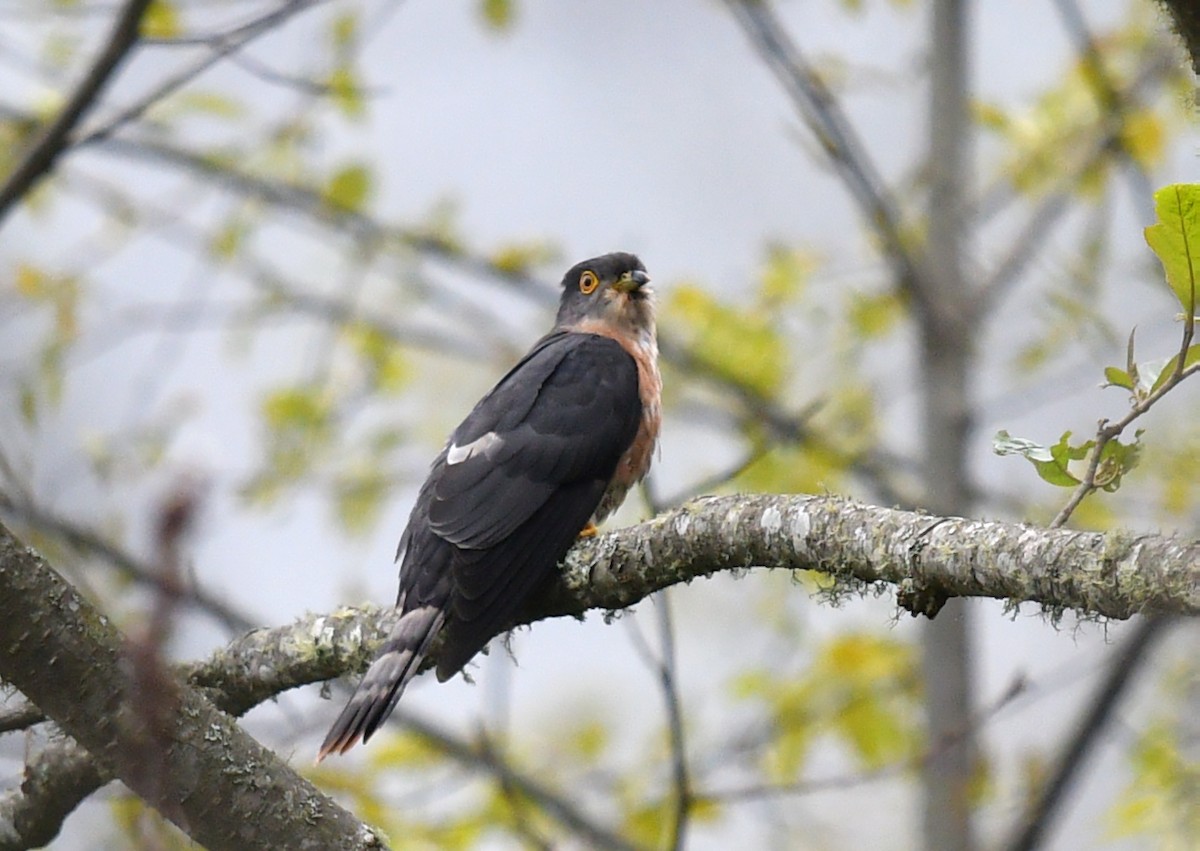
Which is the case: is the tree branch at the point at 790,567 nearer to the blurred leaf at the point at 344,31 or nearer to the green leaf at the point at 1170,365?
the green leaf at the point at 1170,365

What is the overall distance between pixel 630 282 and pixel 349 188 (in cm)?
167

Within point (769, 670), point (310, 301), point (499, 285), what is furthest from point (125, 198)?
point (769, 670)

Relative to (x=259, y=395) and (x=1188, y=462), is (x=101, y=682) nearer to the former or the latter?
(x=1188, y=462)

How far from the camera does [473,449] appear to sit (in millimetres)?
4504

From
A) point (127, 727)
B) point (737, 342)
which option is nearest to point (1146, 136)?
point (737, 342)

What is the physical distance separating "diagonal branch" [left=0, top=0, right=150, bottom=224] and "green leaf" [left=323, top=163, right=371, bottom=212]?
2.30 m

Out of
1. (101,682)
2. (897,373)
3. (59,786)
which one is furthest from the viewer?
(897,373)

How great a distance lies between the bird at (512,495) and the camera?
365cm

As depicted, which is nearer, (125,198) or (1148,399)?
(1148,399)

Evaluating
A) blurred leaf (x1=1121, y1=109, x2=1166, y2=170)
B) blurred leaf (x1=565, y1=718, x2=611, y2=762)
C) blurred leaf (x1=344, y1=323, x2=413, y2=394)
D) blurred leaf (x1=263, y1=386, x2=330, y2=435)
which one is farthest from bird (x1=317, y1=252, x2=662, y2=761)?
blurred leaf (x1=1121, y1=109, x2=1166, y2=170)

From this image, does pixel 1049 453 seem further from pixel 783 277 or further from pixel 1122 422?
pixel 783 277

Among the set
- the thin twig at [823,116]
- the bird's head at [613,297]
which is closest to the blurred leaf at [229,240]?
the bird's head at [613,297]

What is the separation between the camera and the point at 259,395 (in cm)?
735

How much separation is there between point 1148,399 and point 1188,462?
3.07 m
